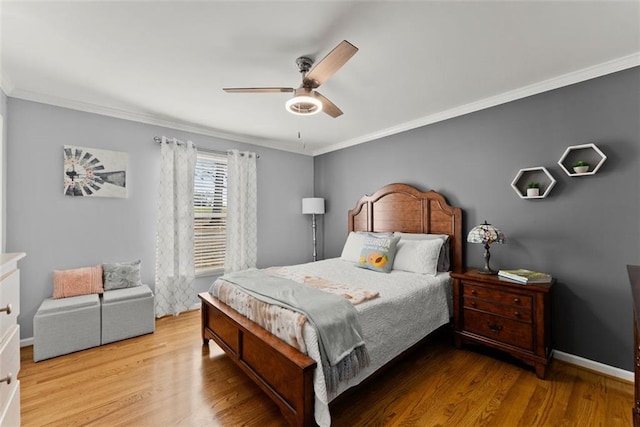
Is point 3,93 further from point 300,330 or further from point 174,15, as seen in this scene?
point 300,330

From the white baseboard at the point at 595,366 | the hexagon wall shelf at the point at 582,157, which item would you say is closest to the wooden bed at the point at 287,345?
the hexagon wall shelf at the point at 582,157

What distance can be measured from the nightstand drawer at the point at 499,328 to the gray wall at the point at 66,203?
11.1ft

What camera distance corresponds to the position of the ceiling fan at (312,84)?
1729mm

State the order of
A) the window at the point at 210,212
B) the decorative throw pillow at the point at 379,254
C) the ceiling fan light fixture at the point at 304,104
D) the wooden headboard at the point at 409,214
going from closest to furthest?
1. the ceiling fan light fixture at the point at 304,104
2. the decorative throw pillow at the point at 379,254
3. the wooden headboard at the point at 409,214
4. the window at the point at 210,212

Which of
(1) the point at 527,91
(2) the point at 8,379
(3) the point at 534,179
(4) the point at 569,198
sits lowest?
(2) the point at 8,379

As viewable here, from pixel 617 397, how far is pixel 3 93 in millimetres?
5740

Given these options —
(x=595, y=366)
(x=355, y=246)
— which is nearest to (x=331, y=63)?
(x=355, y=246)

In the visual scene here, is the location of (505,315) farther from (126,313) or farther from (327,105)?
(126,313)


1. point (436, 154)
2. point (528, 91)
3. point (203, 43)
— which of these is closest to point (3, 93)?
point (203, 43)

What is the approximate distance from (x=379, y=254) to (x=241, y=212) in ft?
7.27

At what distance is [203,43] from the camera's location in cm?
199

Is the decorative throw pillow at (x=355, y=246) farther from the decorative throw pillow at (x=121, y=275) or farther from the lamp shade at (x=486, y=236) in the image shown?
the decorative throw pillow at (x=121, y=275)

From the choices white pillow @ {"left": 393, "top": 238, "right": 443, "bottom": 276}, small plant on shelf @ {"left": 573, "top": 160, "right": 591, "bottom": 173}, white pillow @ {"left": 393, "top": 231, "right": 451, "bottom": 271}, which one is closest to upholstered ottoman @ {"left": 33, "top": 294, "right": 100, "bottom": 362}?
white pillow @ {"left": 393, "top": 238, "right": 443, "bottom": 276}

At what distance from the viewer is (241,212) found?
4.20 meters
